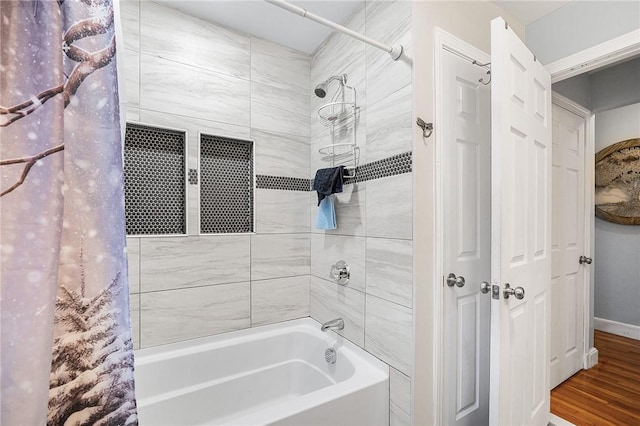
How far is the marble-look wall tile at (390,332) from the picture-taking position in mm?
1467

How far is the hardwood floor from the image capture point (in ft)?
6.40

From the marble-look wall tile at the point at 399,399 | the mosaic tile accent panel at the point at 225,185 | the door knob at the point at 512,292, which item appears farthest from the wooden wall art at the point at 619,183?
the mosaic tile accent panel at the point at 225,185

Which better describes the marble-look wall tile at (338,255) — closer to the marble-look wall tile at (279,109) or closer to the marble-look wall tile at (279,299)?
the marble-look wall tile at (279,299)

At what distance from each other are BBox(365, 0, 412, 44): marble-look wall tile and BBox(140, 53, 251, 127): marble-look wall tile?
2.92 feet

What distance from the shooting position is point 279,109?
2207mm

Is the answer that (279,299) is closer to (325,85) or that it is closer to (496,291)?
(496,291)

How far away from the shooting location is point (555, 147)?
7.34 feet

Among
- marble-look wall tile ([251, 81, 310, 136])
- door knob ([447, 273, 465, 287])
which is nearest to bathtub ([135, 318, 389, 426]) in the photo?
door knob ([447, 273, 465, 287])

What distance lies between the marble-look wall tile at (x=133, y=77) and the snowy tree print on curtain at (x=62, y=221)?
1.32 metres

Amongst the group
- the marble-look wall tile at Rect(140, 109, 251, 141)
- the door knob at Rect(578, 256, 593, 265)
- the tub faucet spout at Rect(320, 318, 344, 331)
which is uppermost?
the marble-look wall tile at Rect(140, 109, 251, 141)

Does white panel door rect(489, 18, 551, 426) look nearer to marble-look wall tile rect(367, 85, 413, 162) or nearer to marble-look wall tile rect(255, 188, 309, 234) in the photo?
marble-look wall tile rect(367, 85, 413, 162)

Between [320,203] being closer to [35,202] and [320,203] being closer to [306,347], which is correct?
[306,347]

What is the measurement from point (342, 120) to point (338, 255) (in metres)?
0.88

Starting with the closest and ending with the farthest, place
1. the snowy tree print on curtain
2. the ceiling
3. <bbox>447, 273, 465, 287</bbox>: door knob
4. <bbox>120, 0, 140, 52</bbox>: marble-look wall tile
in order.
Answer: the snowy tree print on curtain → <bbox>447, 273, 465, 287</bbox>: door knob → <bbox>120, 0, 140, 52</bbox>: marble-look wall tile → the ceiling
